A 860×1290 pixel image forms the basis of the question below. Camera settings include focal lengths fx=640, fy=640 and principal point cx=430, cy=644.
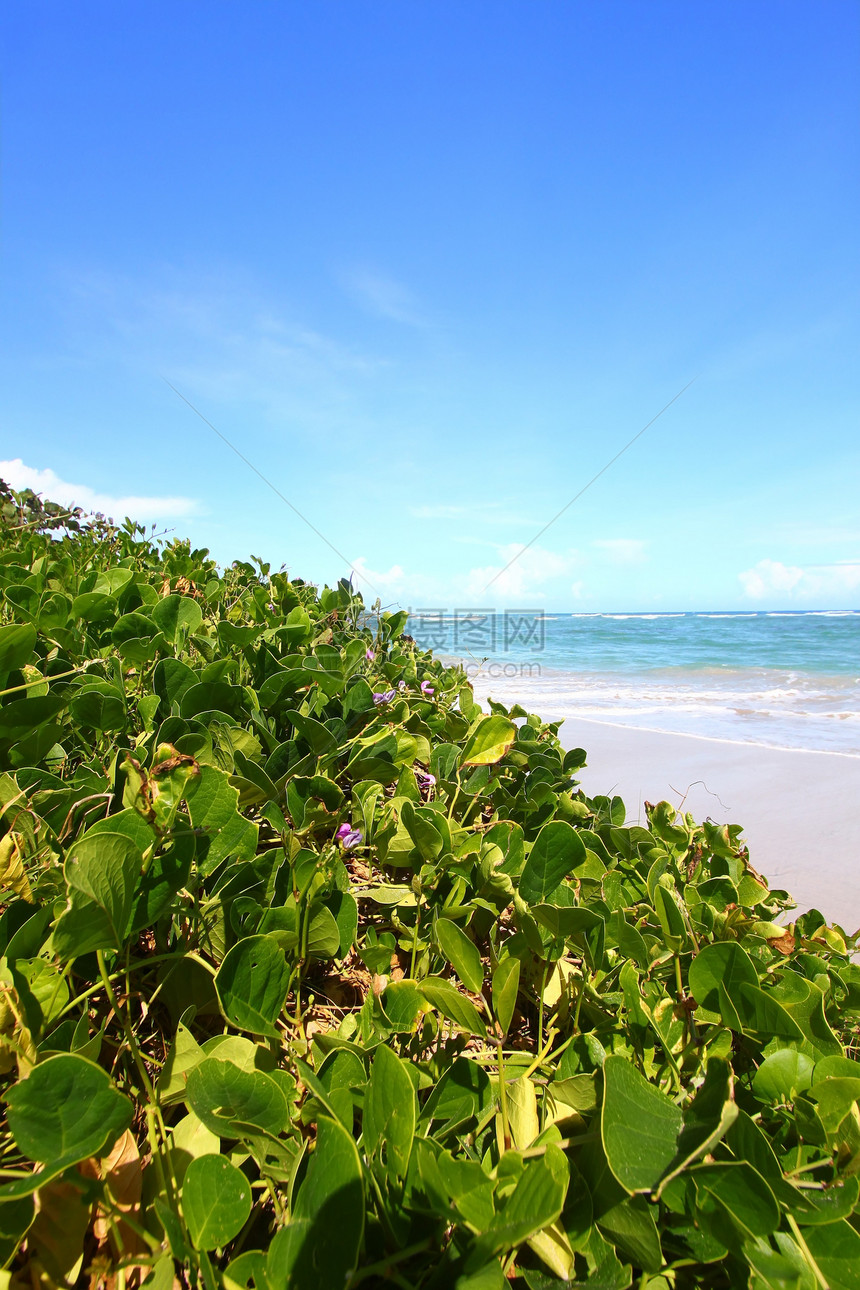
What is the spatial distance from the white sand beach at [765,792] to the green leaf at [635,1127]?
6.74 ft

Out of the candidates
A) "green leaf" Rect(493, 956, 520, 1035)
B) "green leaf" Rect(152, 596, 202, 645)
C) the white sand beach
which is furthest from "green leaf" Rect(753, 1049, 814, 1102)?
the white sand beach

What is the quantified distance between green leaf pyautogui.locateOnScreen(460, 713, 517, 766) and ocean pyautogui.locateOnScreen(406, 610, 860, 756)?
36.8 inches

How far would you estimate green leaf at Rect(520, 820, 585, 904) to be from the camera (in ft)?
2.40

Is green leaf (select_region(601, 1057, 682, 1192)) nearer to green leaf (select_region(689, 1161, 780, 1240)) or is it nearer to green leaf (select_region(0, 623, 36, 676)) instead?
green leaf (select_region(689, 1161, 780, 1240))

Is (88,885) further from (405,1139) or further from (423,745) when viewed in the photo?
(423,745)

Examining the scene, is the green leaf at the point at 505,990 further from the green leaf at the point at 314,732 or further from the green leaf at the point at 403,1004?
the green leaf at the point at 314,732

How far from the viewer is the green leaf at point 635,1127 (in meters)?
0.44

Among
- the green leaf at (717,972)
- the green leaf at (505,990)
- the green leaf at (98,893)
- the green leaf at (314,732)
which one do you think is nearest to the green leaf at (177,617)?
the green leaf at (314,732)

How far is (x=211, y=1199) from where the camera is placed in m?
0.43

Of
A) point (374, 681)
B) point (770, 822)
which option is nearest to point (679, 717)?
point (770, 822)

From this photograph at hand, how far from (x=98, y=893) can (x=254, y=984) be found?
0.55 feet

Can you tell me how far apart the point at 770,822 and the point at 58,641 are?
12.3ft

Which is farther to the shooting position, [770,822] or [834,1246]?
[770,822]

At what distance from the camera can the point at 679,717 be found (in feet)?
24.6
